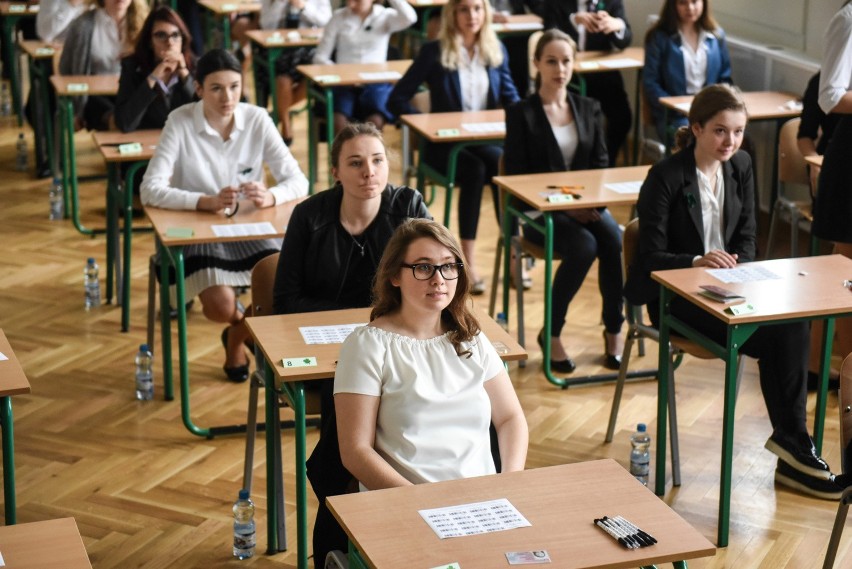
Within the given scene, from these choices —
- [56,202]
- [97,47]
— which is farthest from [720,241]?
[56,202]

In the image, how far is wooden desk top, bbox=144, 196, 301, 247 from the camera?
4418 millimetres

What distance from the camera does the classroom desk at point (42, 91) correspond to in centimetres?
764

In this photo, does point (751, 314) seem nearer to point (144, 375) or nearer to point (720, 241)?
point (720, 241)

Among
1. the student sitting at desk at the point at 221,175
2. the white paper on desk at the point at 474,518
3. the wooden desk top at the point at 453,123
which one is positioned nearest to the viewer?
the white paper on desk at the point at 474,518

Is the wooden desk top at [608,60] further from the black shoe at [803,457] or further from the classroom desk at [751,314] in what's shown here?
the black shoe at [803,457]

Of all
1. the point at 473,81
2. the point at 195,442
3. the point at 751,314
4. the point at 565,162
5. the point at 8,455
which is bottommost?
the point at 195,442

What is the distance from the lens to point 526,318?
5852 mm

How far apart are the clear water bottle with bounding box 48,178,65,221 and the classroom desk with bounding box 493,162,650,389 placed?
9.94 ft

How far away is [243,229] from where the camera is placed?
4.51m

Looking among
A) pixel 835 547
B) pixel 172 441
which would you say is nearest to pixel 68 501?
pixel 172 441

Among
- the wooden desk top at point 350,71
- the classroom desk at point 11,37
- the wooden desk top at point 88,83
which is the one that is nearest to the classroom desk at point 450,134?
the wooden desk top at point 350,71

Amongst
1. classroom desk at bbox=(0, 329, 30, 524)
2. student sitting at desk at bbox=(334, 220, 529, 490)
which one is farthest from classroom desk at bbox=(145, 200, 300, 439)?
student sitting at desk at bbox=(334, 220, 529, 490)

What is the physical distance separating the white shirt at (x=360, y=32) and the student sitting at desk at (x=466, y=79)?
1.18 m

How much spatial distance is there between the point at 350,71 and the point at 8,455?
4.41 meters
